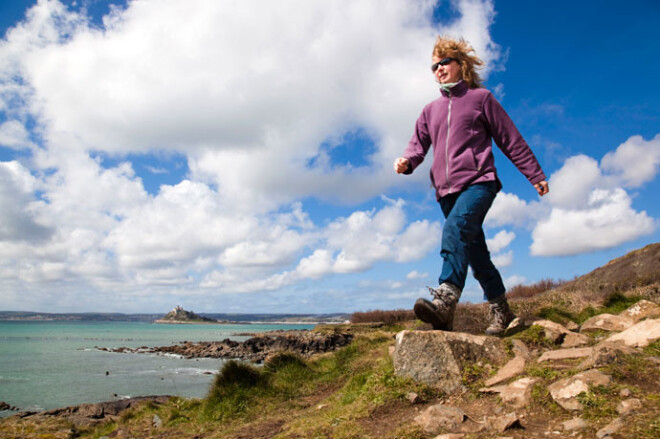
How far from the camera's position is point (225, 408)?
19.9ft

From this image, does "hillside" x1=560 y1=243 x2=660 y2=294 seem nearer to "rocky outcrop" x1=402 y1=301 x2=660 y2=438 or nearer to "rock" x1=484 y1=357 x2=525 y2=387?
"rocky outcrop" x1=402 y1=301 x2=660 y2=438

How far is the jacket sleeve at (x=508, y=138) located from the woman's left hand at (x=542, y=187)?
128 millimetres

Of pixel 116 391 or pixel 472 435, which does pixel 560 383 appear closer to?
pixel 472 435

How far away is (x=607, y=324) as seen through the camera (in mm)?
5430

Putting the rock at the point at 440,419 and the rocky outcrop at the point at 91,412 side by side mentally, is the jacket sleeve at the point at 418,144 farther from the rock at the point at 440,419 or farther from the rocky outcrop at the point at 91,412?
the rocky outcrop at the point at 91,412

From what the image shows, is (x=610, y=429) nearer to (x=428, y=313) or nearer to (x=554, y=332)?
(x=428, y=313)

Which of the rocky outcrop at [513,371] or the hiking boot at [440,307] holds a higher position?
the hiking boot at [440,307]

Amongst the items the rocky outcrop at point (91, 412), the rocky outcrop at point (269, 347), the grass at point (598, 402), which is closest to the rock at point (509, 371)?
the grass at point (598, 402)

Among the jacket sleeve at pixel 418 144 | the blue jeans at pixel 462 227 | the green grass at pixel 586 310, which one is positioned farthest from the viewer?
the green grass at pixel 586 310

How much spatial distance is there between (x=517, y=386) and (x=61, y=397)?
22.1m

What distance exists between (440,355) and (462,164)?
1957mm

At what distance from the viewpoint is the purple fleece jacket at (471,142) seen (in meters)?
4.30

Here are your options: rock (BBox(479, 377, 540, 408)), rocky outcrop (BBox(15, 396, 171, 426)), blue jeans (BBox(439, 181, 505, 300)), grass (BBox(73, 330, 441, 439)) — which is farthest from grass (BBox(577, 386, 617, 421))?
rocky outcrop (BBox(15, 396, 171, 426))

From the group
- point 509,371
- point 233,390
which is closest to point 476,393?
point 509,371
